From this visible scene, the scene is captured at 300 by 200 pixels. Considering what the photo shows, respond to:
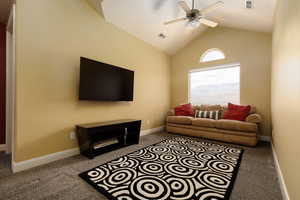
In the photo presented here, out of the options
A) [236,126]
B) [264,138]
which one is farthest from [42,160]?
[264,138]

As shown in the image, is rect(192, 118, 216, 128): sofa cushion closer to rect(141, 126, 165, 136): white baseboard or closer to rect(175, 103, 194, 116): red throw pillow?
rect(175, 103, 194, 116): red throw pillow

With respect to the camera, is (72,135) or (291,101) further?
(72,135)

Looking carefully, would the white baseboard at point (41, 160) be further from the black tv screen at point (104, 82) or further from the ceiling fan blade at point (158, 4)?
the ceiling fan blade at point (158, 4)

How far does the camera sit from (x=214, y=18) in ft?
11.5

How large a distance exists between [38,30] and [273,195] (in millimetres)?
3534

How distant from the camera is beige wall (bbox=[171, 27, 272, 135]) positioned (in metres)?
3.37

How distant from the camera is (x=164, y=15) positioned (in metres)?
3.13

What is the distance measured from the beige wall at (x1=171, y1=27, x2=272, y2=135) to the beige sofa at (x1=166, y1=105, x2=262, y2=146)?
0.39 m

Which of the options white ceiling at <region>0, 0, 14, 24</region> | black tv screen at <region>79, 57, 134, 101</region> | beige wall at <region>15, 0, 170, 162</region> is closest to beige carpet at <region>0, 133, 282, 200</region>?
beige wall at <region>15, 0, 170, 162</region>

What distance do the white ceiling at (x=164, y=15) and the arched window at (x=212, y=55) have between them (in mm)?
735

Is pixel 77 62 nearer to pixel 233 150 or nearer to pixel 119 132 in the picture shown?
pixel 119 132

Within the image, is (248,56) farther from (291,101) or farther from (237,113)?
(291,101)

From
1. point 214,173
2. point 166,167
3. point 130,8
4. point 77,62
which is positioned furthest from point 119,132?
point 130,8

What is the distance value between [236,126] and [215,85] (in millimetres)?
1619
